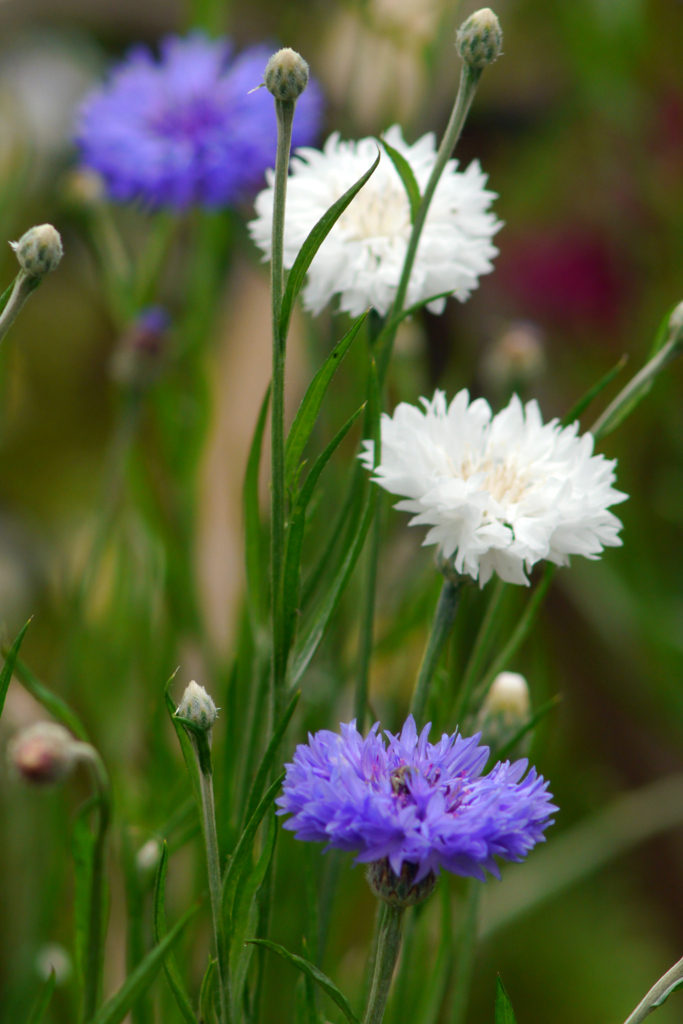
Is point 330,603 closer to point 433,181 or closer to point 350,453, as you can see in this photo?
point 433,181

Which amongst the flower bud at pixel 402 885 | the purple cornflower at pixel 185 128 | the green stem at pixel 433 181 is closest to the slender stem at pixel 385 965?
the flower bud at pixel 402 885

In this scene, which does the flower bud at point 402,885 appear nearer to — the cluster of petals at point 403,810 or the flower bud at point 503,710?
the cluster of petals at point 403,810

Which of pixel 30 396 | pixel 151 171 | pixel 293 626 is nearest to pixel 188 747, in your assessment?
pixel 293 626

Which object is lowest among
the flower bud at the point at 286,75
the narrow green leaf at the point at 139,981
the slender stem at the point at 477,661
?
the narrow green leaf at the point at 139,981

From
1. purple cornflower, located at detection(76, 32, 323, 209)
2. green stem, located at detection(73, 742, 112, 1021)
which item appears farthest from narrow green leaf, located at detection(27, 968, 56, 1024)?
purple cornflower, located at detection(76, 32, 323, 209)

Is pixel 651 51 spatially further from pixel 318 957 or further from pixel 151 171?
pixel 318 957

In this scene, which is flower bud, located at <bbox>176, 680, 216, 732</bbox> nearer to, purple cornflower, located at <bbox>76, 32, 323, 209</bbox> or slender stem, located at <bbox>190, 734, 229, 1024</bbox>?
slender stem, located at <bbox>190, 734, 229, 1024</bbox>
